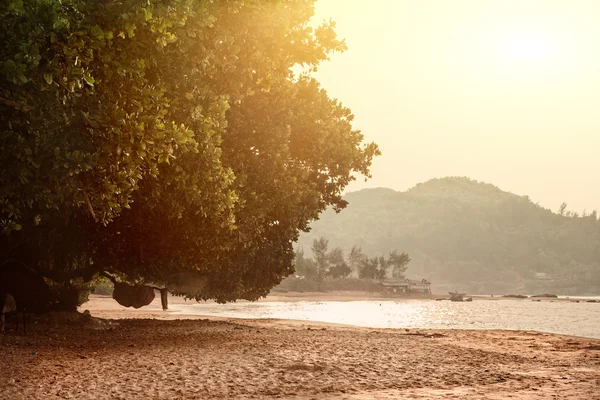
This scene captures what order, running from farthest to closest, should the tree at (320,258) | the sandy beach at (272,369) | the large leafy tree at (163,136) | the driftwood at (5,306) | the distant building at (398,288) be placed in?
the tree at (320,258)
the distant building at (398,288)
the driftwood at (5,306)
the large leafy tree at (163,136)
the sandy beach at (272,369)

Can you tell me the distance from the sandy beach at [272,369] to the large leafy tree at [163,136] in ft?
10.7

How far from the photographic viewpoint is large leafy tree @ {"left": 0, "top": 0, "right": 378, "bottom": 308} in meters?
12.0

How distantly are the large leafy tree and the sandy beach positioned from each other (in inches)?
128

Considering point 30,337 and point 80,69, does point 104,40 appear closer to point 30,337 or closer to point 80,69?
point 80,69

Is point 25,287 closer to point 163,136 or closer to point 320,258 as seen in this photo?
point 163,136

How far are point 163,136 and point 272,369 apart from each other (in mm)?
5591

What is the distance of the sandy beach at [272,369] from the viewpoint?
37.4ft

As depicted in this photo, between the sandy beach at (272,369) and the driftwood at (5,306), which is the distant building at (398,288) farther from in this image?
the driftwood at (5,306)

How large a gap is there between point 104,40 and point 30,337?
10.8m

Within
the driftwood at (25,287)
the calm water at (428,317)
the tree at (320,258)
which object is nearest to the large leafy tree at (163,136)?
the driftwood at (25,287)

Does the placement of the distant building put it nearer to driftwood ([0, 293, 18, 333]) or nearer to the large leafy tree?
the large leafy tree

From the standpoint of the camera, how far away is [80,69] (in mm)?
11602

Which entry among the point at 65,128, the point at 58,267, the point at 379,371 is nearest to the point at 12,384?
the point at 65,128

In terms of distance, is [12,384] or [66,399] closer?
[66,399]
